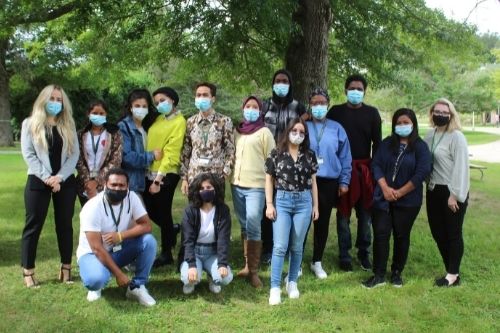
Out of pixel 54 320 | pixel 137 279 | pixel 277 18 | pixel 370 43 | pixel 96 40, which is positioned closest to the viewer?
pixel 54 320

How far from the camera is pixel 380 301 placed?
4.70 m

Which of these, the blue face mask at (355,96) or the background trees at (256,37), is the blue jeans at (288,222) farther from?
the background trees at (256,37)

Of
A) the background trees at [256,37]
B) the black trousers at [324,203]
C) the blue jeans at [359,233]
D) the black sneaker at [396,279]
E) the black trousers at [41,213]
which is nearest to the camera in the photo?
the black trousers at [41,213]

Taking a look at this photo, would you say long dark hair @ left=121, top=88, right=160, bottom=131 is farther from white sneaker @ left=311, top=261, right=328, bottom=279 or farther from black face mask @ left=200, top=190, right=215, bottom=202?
white sneaker @ left=311, top=261, right=328, bottom=279

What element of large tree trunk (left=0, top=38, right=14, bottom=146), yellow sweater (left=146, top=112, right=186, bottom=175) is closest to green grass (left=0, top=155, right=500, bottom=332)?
yellow sweater (left=146, top=112, right=186, bottom=175)

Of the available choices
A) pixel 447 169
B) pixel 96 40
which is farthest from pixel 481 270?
pixel 96 40

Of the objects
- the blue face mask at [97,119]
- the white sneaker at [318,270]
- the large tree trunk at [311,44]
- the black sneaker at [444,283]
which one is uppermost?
the large tree trunk at [311,44]

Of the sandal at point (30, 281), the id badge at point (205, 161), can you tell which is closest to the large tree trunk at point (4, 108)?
the sandal at point (30, 281)

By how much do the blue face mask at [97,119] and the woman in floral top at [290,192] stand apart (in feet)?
5.69

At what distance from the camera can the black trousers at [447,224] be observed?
5.04 meters

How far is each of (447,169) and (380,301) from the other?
1479mm

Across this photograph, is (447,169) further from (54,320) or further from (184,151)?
(54,320)

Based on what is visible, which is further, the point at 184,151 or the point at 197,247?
the point at 184,151

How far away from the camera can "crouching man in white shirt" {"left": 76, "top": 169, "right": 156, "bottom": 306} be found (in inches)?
175
